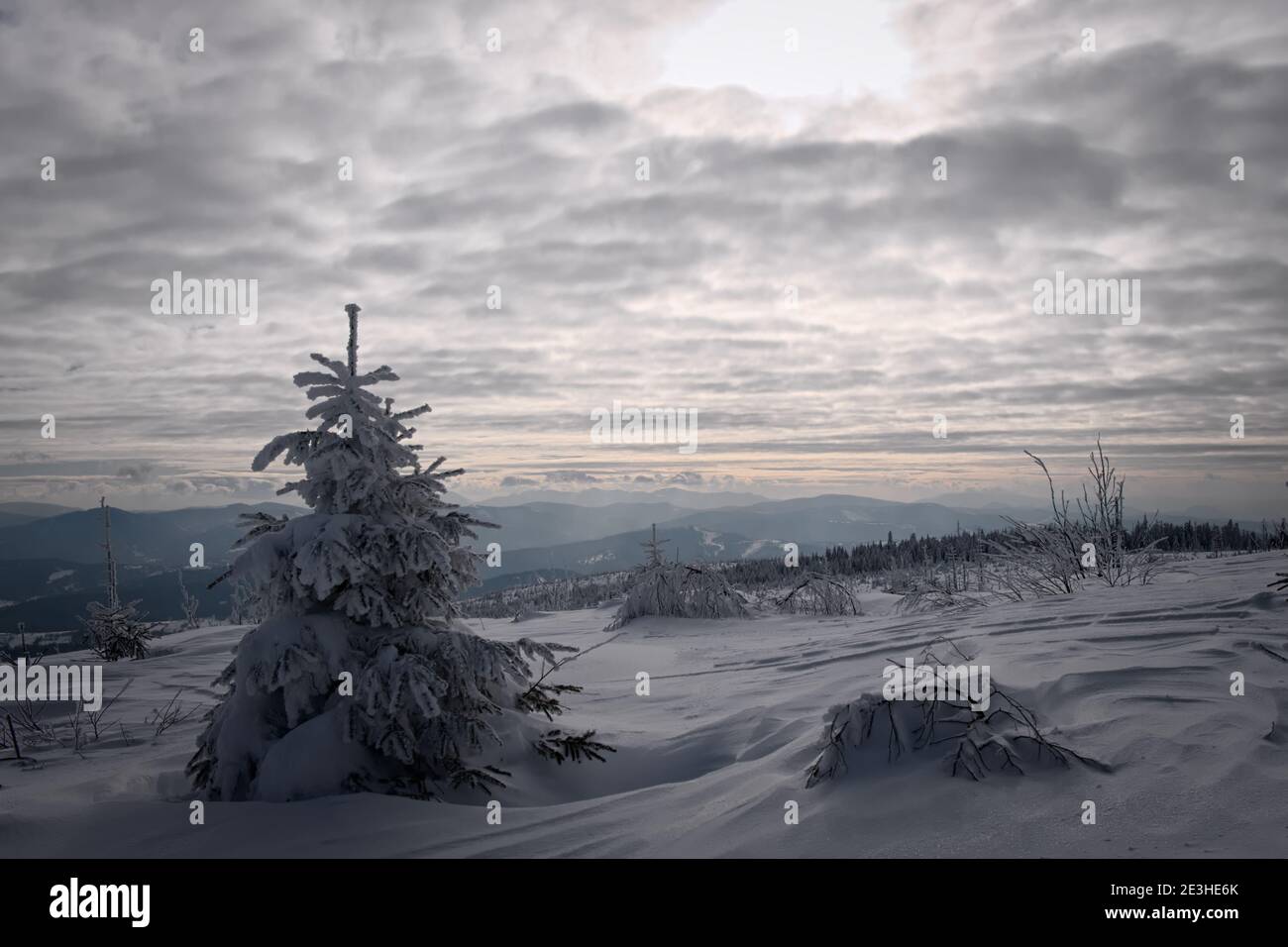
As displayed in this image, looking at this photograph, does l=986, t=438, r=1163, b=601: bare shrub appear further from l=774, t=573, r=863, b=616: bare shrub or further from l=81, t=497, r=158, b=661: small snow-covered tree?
l=81, t=497, r=158, b=661: small snow-covered tree

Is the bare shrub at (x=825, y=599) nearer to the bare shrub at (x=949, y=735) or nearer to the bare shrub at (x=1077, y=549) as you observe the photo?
the bare shrub at (x=1077, y=549)

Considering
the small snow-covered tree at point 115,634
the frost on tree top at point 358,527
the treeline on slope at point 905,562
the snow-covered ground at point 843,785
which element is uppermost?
the frost on tree top at point 358,527

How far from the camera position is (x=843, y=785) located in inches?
150

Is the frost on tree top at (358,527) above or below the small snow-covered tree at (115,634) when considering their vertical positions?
above

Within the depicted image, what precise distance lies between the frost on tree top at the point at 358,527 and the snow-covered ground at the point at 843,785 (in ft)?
4.66

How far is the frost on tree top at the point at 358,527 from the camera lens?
4887 millimetres

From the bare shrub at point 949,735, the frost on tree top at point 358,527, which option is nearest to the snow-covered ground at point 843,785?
the bare shrub at point 949,735

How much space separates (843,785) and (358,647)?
355 centimetres

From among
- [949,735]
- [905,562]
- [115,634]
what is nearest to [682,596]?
→ [115,634]

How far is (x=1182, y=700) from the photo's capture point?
4.30 metres

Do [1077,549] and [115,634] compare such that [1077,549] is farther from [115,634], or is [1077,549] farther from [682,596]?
[115,634]

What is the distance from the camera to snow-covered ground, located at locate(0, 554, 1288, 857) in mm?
3141

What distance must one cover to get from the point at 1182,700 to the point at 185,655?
1381cm
